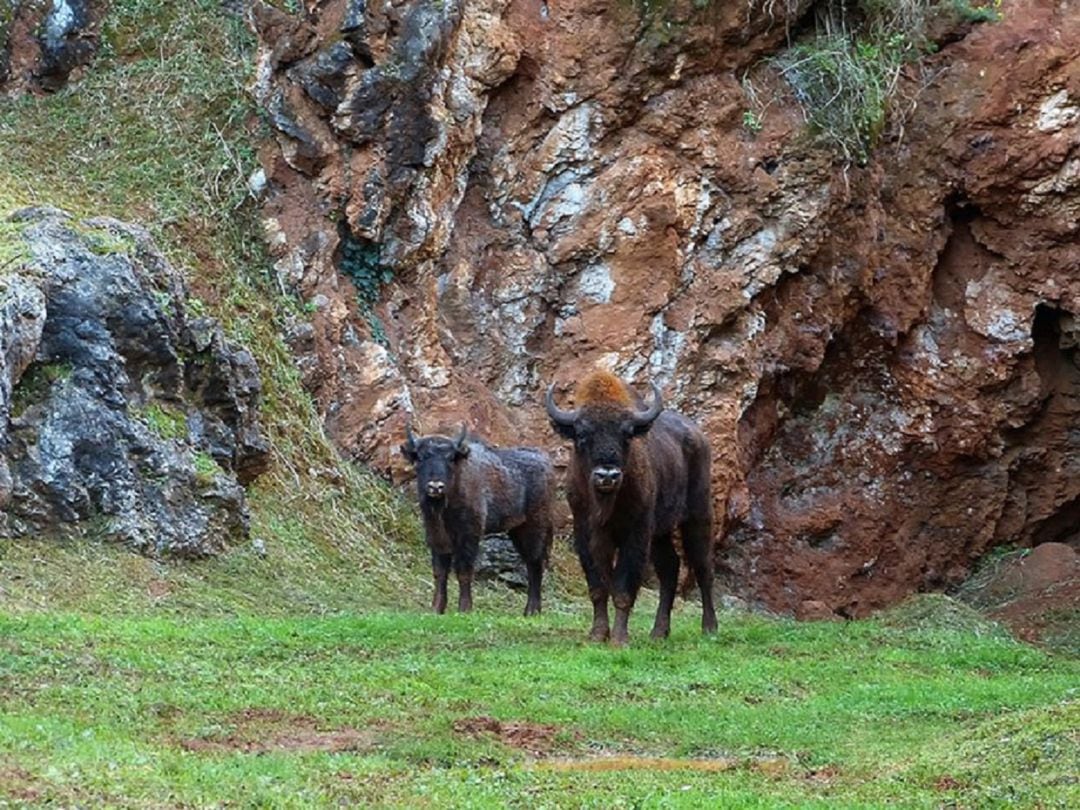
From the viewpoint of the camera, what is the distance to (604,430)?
747 inches

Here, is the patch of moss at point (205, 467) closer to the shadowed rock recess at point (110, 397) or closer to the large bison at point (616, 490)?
the shadowed rock recess at point (110, 397)

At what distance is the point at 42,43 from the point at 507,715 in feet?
69.3

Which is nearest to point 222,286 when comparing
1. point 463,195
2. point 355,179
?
point 355,179

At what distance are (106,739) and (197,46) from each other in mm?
22562

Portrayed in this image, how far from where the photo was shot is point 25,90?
31.4m

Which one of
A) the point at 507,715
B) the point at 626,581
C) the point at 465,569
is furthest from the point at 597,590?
the point at 507,715

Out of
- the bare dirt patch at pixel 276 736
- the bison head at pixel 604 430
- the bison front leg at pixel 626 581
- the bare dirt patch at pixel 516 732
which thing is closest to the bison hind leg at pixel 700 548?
the bison front leg at pixel 626 581

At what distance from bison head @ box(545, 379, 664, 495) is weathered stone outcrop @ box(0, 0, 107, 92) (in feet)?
53.2

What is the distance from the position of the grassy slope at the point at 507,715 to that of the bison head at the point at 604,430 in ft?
6.14

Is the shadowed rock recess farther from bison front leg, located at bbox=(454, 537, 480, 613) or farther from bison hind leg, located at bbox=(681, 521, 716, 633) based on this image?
bison hind leg, located at bbox=(681, 521, 716, 633)

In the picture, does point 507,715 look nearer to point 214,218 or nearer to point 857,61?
point 214,218

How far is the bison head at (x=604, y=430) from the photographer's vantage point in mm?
18781

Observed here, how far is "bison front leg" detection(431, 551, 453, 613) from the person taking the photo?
912 inches

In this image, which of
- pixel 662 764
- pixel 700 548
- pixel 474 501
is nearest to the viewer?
pixel 662 764
